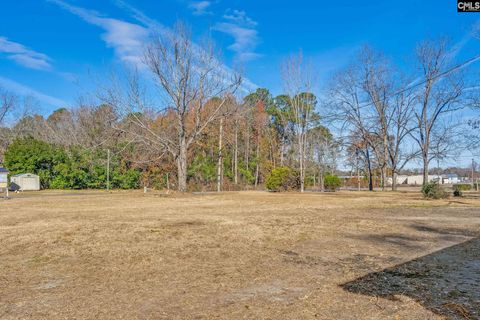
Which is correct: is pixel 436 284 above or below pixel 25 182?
below

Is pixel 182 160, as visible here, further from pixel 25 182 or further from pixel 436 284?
pixel 436 284

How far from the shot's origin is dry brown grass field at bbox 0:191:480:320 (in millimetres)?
3002

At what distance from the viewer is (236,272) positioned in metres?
4.23

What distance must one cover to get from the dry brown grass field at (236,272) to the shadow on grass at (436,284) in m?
0.01

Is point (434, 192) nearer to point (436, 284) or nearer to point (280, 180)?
point (280, 180)

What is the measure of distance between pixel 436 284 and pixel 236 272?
219 cm

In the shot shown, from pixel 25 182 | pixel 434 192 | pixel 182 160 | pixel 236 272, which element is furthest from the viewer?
pixel 25 182

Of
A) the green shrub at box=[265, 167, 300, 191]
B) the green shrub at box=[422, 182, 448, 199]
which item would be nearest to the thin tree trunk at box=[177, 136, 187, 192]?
the green shrub at box=[265, 167, 300, 191]

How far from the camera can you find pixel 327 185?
29406mm
